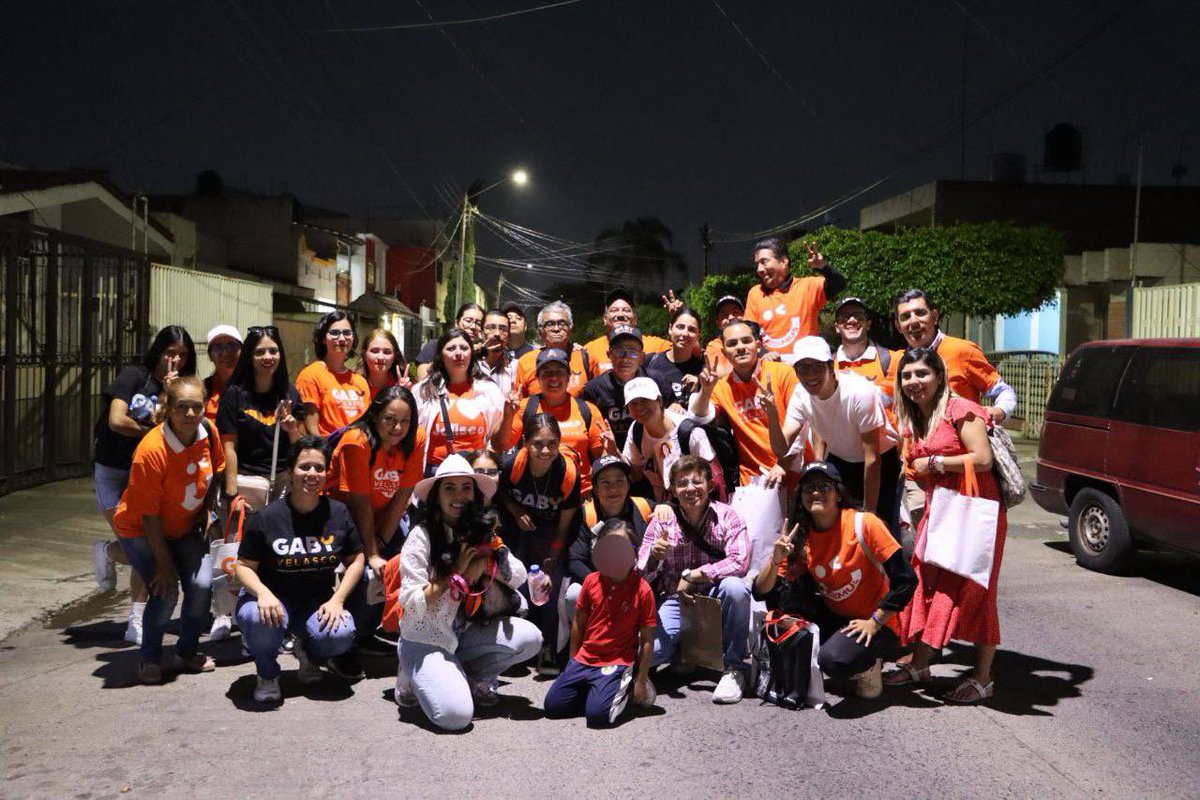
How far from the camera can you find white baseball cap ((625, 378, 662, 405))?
20.4 feet

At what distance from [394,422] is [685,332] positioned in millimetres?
2362

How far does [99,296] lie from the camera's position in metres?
13.3

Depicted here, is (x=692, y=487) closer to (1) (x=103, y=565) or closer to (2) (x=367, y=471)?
(2) (x=367, y=471)

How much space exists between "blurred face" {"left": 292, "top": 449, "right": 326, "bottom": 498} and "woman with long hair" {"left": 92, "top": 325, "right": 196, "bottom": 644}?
1.36m

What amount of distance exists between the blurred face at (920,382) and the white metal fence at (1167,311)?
1249 cm

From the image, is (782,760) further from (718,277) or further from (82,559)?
(718,277)

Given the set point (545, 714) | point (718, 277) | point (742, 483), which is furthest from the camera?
point (718, 277)

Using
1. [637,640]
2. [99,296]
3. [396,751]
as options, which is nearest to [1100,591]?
[637,640]

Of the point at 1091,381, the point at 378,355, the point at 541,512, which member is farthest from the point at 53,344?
the point at 1091,381

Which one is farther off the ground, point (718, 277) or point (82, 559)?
point (718, 277)

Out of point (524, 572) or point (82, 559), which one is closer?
point (524, 572)

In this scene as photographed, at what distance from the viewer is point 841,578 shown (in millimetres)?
5441

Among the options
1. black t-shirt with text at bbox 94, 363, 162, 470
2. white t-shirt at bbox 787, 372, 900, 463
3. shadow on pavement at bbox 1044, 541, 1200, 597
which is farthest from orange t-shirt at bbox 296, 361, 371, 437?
shadow on pavement at bbox 1044, 541, 1200, 597

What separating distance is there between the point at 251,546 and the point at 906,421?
3.58 meters
